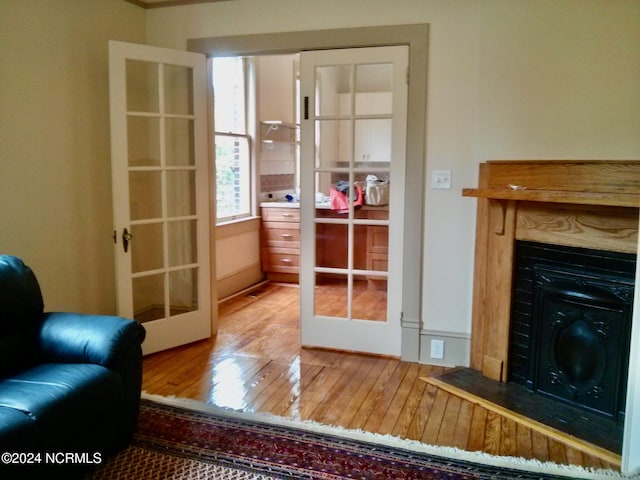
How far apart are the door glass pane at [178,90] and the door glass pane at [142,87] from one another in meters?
0.07

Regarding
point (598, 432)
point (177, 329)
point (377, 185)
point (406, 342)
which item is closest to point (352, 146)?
point (377, 185)

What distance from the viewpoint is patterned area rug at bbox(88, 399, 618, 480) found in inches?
90.9

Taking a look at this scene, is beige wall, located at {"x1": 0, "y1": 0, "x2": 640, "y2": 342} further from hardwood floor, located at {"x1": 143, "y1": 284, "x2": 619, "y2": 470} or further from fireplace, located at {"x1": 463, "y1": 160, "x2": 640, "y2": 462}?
hardwood floor, located at {"x1": 143, "y1": 284, "x2": 619, "y2": 470}

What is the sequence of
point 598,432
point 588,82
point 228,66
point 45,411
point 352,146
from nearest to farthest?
point 45,411, point 598,432, point 588,82, point 352,146, point 228,66

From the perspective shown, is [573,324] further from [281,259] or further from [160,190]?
[281,259]

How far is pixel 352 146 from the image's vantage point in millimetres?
3605

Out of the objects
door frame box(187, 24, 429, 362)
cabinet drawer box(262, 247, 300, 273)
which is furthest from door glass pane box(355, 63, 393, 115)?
cabinet drawer box(262, 247, 300, 273)

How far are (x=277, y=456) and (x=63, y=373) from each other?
99 cm

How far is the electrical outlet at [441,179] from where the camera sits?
11.4ft

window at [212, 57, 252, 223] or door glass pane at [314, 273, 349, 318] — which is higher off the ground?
window at [212, 57, 252, 223]

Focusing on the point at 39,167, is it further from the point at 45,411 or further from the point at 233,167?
the point at 233,167

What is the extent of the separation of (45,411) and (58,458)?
0.20 m

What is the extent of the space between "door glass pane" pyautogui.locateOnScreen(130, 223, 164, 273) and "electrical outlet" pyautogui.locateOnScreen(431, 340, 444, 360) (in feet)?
6.32

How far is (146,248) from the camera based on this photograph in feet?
12.2
